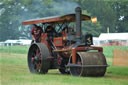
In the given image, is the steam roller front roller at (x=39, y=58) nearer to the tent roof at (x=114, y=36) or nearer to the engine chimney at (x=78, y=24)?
the engine chimney at (x=78, y=24)

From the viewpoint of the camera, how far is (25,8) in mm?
28234

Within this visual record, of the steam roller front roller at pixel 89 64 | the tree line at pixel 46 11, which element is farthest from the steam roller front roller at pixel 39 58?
the tree line at pixel 46 11

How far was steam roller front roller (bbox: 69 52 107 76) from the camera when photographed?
13414 millimetres

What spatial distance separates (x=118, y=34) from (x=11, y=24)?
13.7 m

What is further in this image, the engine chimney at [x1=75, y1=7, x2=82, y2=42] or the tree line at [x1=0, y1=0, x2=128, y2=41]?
the tree line at [x1=0, y1=0, x2=128, y2=41]

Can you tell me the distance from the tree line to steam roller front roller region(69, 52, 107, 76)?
8.07 m

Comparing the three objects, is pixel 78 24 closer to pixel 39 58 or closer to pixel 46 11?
pixel 39 58

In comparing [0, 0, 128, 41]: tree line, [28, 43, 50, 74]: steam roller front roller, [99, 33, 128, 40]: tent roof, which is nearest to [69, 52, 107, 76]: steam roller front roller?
[28, 43, 50, 74]: steam roller front roller

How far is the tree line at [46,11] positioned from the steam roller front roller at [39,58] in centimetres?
609

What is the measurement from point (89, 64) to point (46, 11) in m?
12.6

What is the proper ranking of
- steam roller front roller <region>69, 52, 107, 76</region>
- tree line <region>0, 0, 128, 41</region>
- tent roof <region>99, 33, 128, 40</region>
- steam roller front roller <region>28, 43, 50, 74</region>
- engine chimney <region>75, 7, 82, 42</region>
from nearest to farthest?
steam roller front roller <region>69, 52, 107, 76</region>
engine chimney <region>75, 7, 82, 42</region>
steam roller front roller <region>28, 43, 50, 74</region>
tree line <region>0, 0, 128, 41</region>
tent roof <region>99, 33, 128, 40</region>

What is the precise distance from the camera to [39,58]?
15.5 meters

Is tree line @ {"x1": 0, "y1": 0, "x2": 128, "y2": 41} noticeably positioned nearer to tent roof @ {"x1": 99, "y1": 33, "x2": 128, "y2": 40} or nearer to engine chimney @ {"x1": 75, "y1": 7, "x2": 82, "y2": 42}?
tent roof @ {"x1": 99, "y1": 33, "x2": 128, "y2": 40}

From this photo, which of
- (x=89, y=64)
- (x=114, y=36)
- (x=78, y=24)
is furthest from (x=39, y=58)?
(x=114, y=36)
